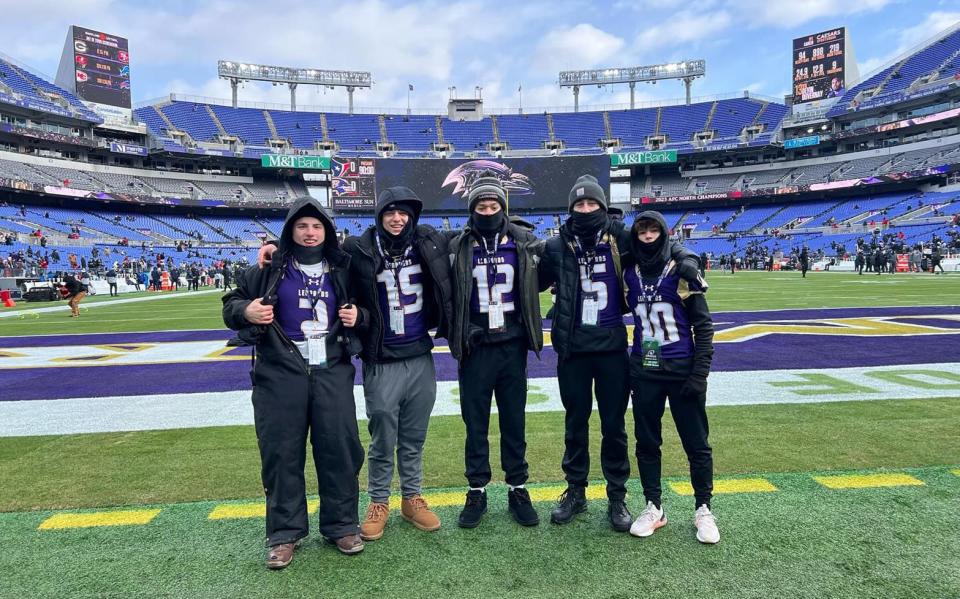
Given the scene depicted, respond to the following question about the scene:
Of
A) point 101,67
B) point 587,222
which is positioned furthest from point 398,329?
point 101,67

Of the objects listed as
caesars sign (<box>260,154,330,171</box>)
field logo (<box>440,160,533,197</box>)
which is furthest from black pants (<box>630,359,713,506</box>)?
caesars sign (<box>260,154,330,171</box>)

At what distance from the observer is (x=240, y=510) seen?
3227mm

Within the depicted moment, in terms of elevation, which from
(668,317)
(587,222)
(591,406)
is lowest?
(591,406)

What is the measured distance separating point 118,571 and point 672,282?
3131 mm

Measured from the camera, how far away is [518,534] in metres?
2.97

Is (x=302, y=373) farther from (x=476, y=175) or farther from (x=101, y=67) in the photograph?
(x=101, y=67)

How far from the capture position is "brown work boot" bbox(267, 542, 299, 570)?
2.67 metres

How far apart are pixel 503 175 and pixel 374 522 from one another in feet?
161

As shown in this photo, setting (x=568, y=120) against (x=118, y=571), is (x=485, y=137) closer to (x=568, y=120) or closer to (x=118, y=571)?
A: (x=568, y=120)

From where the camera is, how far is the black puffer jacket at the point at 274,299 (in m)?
2.91

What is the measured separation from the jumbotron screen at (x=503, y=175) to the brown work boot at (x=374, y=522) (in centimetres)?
4601

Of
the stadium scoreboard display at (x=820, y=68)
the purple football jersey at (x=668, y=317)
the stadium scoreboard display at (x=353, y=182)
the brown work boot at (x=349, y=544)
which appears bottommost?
the brown work boot at (x=349, y=544)

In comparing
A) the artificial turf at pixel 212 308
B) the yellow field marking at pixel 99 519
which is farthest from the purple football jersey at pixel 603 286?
the artificial turf at pixel 212 308

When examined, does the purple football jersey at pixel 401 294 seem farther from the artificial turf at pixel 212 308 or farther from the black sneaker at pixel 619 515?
the artificial turf at pixel 212 308
